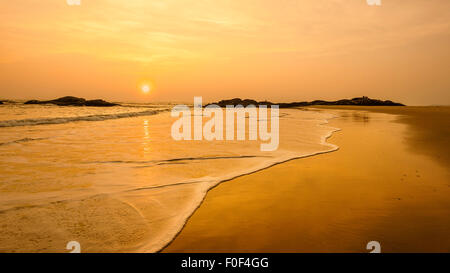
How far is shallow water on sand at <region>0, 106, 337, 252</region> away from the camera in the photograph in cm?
310

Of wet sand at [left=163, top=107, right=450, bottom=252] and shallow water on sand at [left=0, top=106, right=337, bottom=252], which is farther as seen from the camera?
shallow water on sand at [left=0, top=106, right=337, bottom=252]

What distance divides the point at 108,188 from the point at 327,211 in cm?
358

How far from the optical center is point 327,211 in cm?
373

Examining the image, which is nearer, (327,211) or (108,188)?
Answer: (327,211)

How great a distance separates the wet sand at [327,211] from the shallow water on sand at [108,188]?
437 mm

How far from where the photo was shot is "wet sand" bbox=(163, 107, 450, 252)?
2928mm

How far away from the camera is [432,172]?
18.6ft

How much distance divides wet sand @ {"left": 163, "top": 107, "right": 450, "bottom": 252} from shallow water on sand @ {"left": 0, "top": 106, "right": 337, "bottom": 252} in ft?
1.44

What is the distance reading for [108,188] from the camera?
468 cm

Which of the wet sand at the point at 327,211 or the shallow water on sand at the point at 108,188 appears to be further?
the shallow water on sand at the point at 108,188

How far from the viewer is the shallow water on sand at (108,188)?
3.10 m
